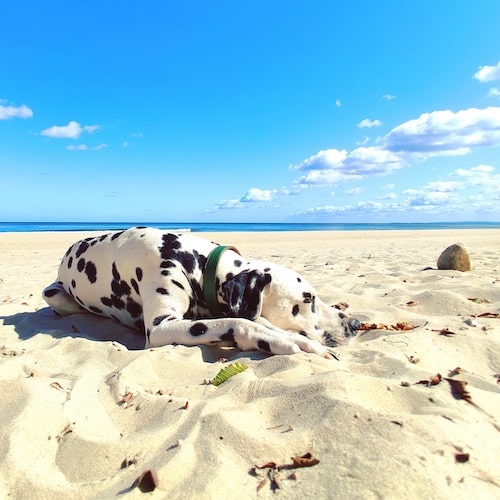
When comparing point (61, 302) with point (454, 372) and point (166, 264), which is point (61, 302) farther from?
point (454, 372)

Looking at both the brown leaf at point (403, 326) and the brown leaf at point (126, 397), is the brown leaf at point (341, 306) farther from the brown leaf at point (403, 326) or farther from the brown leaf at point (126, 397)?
the brown leaf at point (126, 397)

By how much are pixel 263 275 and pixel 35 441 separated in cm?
213

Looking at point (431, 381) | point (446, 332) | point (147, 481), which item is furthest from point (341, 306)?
point (147, 481)

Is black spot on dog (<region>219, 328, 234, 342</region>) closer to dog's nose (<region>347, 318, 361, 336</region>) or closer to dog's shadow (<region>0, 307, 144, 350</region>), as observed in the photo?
dog's shadow (<region>0, 307, 144, 350</region>)

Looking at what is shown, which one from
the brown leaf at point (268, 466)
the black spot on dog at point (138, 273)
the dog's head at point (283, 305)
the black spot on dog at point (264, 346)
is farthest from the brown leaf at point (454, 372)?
the black spot on dog at point (138, 273)

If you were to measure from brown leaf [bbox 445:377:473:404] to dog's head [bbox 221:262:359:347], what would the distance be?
47.4 inches

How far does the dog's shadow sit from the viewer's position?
4.03 m

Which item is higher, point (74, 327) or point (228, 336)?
point (228, 336)

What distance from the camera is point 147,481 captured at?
64.8 inches

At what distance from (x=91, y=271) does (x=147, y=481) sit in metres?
3.26

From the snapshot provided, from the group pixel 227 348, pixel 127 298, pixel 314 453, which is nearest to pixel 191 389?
pixel 227 348

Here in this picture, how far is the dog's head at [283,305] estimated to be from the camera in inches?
141

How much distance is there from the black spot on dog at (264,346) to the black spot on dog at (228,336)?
0.24 meters

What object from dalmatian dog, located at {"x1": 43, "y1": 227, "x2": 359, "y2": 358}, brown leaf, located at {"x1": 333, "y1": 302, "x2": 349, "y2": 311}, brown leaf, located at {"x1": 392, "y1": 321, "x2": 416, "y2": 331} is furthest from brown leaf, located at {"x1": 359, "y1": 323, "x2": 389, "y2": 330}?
brown leaf, located at {"x1": 333, "y1": 302, "x2": 349, "y2": 311}
